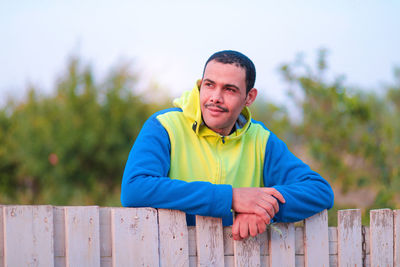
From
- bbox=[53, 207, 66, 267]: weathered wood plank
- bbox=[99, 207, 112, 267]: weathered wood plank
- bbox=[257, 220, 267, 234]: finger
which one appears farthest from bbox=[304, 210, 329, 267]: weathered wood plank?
bbox=[53, 207, 66, 267]: weathered wood plank

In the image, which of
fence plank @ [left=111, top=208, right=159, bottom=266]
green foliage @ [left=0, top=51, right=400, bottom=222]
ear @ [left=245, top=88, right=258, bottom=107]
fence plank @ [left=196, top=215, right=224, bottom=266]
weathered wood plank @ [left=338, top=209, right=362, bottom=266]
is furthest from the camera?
green foliage @ [left=0, top=51, right=400, bottom=222]

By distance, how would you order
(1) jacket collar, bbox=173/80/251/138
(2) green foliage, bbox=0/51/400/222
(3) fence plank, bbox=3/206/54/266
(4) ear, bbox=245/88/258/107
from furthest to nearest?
1. (2) green foliage, bbox=0/51/400/222
2. (4) ear, bbox=245/88/258/107
3. (1) jacket collar, bbox=173/80/251/138
4. (3) fence plank, bbox=3/206/54/266

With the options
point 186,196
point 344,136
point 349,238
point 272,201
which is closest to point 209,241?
point 186,196

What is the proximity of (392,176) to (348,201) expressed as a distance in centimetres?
420

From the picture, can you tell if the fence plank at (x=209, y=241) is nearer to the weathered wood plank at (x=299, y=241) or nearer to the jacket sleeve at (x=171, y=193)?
the jacket sleeve at (x=171, y=193)

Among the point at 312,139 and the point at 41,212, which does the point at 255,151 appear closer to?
the point at 41,212

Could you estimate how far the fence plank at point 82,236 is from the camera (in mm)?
2201

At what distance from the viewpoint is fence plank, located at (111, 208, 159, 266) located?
7.53 ft

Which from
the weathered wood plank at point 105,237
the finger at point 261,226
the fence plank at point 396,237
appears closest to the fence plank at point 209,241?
the finger at point 261,226

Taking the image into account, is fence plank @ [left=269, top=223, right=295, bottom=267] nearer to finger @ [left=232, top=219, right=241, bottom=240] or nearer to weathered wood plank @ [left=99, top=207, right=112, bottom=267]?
finger @ [left=232, top=219, right=241, bottom=240]

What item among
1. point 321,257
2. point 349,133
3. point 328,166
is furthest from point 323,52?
point 321,257

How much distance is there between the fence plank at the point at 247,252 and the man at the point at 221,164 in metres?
0.08

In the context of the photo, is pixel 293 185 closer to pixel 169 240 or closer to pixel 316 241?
pixel 316 241

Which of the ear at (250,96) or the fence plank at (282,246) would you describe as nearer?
the fence plank at (282,246)
